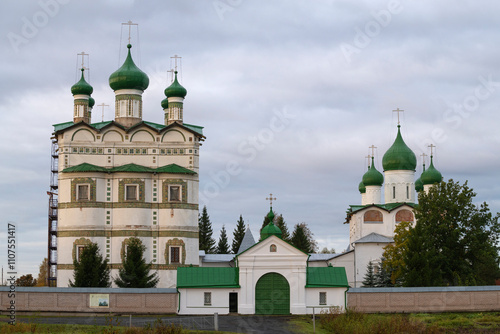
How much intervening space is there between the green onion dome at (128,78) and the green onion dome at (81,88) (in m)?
2.73

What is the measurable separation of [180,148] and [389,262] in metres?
15.2

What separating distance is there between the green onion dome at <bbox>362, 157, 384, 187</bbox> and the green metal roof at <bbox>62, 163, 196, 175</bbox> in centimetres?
2117

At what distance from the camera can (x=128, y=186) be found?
45.4 m

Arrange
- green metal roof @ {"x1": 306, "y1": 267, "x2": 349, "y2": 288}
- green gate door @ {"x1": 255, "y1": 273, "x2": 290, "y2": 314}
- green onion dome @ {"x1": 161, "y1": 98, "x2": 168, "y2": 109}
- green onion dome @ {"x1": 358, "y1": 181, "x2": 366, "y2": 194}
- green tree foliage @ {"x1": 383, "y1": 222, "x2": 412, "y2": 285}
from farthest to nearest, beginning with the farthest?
green onion dome @ {"x1": 358, "y1": 181, "x2": 366, "y2": 194}, green onion dome @ {"x1": 161, "y1": 98, "x2": 168, "y2": 109}, green tree foliage @ {"x1": 383, "y1": 222, "x2": 412, "y2": 285}, green metal roof @ {"x1": 306, "y1": 267, "x2": 349, "y2": 288}, green gate door @ {"x1": 255, "y1": 273, "x2": 290, "y2": 314}

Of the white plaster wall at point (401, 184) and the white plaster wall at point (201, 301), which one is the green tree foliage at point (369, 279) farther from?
the white plaster wall at point (201, 301)

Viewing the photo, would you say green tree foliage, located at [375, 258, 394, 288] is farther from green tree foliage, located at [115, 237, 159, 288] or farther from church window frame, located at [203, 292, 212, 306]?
church window frame, located at [203, 292, 212, 306]

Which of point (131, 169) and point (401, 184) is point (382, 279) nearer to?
point (401, 184)

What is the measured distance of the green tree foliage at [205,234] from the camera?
2810 inches

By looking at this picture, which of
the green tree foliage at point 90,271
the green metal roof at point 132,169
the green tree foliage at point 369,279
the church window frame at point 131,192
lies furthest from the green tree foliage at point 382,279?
the green tree foliage at point 90,271

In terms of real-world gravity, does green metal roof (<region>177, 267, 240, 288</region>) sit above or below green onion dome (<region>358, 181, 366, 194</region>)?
below

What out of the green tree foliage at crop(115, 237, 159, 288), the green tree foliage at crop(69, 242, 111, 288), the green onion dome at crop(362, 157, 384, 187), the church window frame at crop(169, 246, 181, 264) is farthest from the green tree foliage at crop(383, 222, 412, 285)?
the green tree foliage at crop(69, 242, 111, 288)

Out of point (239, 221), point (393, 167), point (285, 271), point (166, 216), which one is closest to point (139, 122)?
point (166, 216)

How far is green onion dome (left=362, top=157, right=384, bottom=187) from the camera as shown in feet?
206

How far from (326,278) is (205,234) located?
35.9 meters
